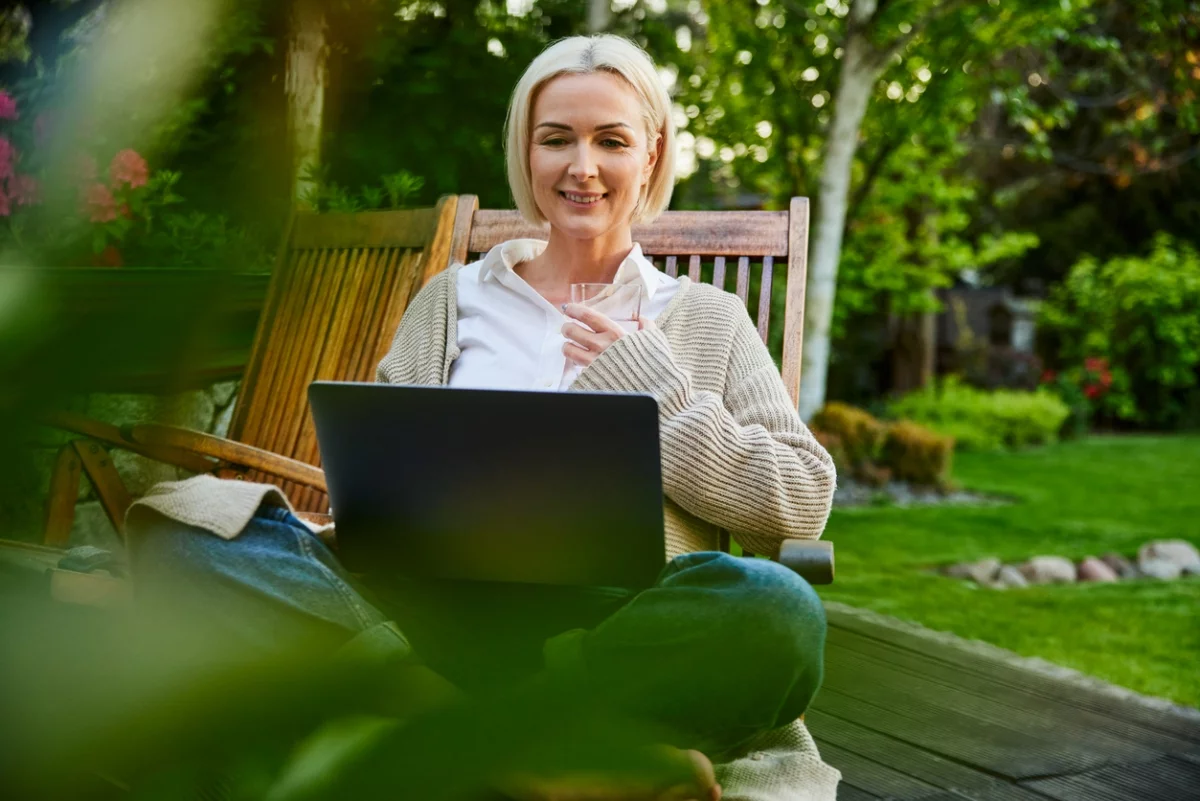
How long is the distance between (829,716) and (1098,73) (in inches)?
303

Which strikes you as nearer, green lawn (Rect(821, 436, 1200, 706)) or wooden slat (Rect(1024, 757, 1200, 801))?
wooden slat (Rect(1024, 757, 1200, 801))

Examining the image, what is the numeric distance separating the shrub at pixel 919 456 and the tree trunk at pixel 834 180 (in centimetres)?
78

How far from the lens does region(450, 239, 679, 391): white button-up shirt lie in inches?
81.7

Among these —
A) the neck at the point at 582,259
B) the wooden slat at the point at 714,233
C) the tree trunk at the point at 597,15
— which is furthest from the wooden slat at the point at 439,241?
the tree trunk at the point at 597,15

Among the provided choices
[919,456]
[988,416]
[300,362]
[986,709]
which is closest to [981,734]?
[986,709]

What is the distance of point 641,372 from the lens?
1.81 m

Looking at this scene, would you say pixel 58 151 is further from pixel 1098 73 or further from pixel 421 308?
pixel 1098 73

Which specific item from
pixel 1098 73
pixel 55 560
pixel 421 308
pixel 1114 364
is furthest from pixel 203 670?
pixel 1114 364

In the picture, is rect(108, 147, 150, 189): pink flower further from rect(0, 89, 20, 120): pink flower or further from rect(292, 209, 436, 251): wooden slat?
rect(292, 209, 436, 251): wooden slat

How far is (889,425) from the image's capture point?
842 centimetres

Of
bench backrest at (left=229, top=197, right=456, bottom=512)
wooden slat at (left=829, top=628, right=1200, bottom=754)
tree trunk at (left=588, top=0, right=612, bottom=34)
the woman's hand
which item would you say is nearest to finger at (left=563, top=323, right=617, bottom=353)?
the woman's hand

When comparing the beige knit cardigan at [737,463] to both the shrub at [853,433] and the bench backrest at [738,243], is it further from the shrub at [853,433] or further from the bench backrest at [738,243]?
the shrub at [853,433]

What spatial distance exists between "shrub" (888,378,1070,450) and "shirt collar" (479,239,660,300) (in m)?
8.50

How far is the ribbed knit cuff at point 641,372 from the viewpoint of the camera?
180 cm
